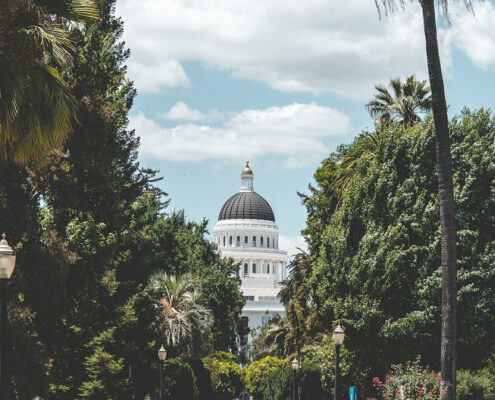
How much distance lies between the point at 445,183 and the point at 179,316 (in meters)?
21.0

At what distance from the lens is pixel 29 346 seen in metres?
20.1

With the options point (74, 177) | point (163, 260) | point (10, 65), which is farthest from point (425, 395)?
point (163, 260)

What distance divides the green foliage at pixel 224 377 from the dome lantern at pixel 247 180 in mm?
121192

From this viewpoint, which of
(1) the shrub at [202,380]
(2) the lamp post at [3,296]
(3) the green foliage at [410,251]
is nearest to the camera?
(2) the lamp post at [3,296]

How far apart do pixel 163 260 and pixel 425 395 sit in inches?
1039

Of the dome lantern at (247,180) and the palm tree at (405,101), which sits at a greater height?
the dome lantern at (247,180)

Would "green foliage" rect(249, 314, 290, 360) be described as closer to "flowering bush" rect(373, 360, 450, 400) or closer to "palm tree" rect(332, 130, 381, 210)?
"palm tree" rect(332, 130, 381, 210)

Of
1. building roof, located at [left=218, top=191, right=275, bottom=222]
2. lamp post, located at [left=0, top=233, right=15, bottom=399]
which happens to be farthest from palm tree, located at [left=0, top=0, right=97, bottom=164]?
building roof, located at [left=218, top=191, right=275, bottom=222]

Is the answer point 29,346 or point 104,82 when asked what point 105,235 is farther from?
point 29,346

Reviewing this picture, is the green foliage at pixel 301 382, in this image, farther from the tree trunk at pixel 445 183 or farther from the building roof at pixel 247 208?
the building roof at pixel 247 208

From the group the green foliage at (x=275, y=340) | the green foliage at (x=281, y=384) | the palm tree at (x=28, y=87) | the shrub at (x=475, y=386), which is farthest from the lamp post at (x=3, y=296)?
the green foliage at (x=275, y=340)

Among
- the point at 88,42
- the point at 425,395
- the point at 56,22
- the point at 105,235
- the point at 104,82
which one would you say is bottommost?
the point at 425,395

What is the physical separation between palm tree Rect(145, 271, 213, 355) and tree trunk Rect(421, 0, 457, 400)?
64.4 ft

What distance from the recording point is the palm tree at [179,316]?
36.1 m
